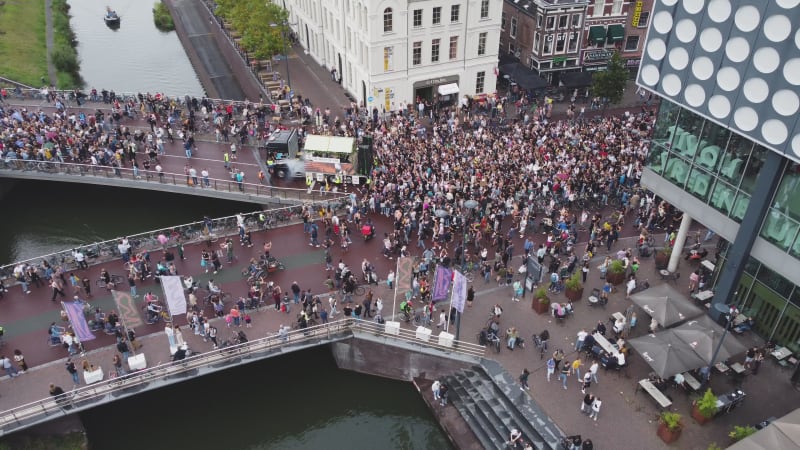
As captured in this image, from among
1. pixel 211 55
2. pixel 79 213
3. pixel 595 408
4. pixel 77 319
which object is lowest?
pixel 79 213

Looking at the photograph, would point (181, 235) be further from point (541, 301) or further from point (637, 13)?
point (637, 13)

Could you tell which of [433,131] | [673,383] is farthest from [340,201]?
[673,383]

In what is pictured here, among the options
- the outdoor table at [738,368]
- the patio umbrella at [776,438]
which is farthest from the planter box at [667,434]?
the outdoor table at [738,368]

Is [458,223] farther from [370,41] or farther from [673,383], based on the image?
[370,41]

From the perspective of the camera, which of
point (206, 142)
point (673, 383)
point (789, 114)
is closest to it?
point (789, 114)

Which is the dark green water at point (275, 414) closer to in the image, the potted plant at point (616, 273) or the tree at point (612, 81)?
the potted plant at point (616, 273)

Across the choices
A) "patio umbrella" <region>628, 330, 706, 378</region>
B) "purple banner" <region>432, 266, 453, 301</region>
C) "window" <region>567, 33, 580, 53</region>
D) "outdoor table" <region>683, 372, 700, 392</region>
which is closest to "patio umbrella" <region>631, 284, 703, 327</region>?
"patio umbrella" <region>628, 330, 706, 378</region>

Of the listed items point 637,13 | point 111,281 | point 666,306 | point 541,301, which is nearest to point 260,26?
point 111,281
